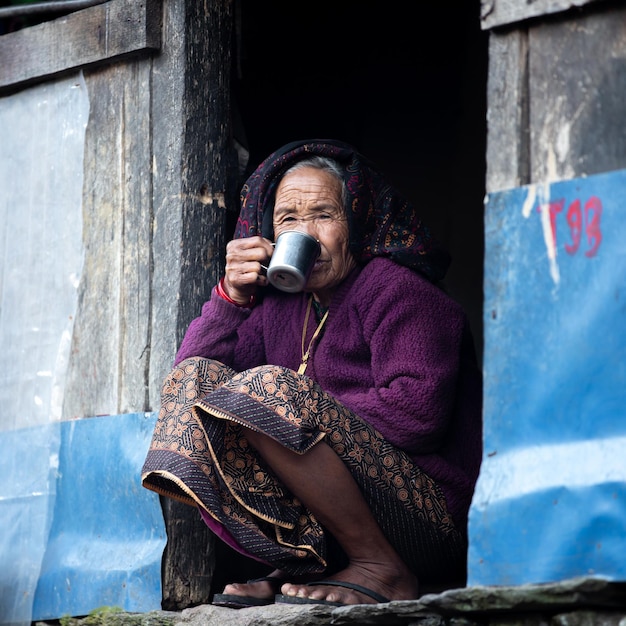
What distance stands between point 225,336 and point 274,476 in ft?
1.85

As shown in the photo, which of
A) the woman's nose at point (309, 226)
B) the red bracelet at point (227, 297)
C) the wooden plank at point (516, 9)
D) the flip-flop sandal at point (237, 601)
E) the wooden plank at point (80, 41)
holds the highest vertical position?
the wooden plank at point (80, 41)

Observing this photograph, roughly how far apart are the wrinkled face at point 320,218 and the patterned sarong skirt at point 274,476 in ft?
1.64

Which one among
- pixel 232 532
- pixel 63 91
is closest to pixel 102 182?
pixel 63 91

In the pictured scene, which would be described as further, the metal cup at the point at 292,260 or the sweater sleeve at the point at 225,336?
the sweater sleeve at the point at 225,336

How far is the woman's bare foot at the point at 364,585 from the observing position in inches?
132

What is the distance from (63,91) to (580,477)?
2.57 metres

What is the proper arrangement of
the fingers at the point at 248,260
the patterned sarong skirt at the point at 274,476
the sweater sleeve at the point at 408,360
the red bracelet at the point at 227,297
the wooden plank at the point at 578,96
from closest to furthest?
the wooden plank at the point at 578,96, the patterned sarong skirt at the point at 274,476, the sweater sleeve at the point at 408,360, the fingers at the point at 248,260, the red bracelet at the point at 227,297

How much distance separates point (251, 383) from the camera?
10.8ft

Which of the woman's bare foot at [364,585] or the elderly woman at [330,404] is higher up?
the elderly woman at [330,404]

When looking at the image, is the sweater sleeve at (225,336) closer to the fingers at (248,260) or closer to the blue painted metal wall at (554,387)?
the fingers at (248,260)

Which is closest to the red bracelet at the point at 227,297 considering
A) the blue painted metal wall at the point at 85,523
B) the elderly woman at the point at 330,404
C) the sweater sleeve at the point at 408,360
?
the elderly woman at the point at 330,404

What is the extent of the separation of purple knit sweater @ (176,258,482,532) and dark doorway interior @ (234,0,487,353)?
58.9 inches

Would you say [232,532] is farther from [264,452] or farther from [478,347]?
[478,347]

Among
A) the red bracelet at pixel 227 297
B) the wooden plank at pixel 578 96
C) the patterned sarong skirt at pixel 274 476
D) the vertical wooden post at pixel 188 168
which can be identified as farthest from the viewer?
the vertical wooden post at pixel 188 168
